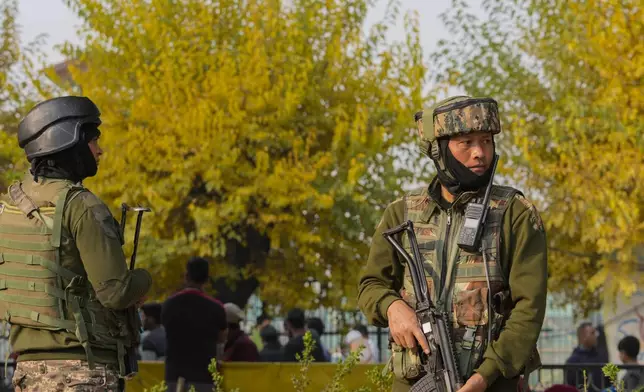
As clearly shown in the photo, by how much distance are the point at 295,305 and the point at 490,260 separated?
1357cm

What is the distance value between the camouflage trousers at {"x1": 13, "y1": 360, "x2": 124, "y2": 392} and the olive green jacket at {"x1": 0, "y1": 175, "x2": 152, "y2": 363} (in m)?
0.03

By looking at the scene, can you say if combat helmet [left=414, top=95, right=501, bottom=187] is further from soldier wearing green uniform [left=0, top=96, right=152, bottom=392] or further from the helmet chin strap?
soldier wearing green uniform [left=0, top=96, right=152, bottom=392]

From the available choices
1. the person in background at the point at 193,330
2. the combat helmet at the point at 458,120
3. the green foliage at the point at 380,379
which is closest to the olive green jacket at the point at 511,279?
the combat helmet at the point at 458,120

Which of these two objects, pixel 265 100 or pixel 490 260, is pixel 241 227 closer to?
pixel 265 100

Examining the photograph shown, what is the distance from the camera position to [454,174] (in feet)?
13.9

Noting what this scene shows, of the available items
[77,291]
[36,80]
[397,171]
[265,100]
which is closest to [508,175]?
[397,171]

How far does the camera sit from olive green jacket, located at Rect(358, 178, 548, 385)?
3.96 m

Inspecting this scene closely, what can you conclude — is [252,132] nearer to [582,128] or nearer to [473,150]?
[582,128]

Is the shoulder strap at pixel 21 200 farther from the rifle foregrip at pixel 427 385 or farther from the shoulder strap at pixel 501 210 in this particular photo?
the shoulder strap at pixel 501 210

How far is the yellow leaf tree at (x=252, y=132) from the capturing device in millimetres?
16266

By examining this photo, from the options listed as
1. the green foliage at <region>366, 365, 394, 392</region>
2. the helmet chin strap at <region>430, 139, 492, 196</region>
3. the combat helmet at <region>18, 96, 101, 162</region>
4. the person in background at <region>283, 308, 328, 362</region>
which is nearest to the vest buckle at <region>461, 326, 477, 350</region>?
the helmet chin strap at <region>430, 139, 492, 196</region>

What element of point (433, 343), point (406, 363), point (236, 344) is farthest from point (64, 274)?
point (236, 344)

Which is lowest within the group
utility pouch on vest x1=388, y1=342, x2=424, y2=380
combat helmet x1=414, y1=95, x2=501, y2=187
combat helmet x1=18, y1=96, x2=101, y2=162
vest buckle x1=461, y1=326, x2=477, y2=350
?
utility pouch on vest x1=388, y1=342, x2=424, y2=380

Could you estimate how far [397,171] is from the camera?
56.5ft
